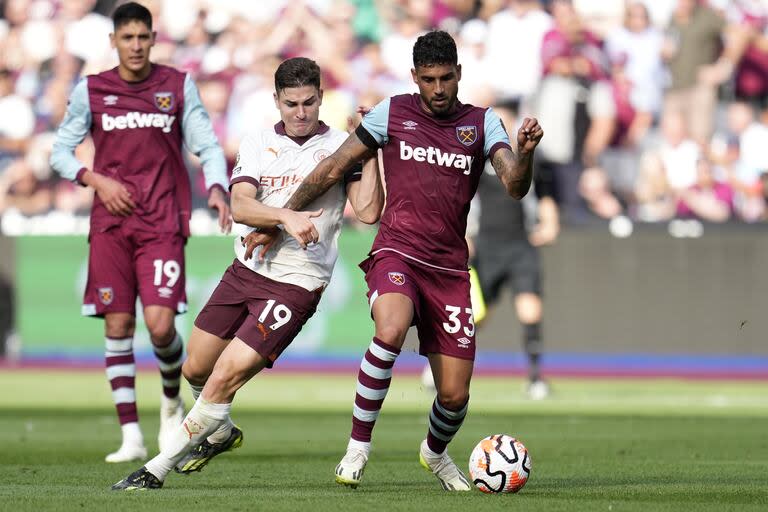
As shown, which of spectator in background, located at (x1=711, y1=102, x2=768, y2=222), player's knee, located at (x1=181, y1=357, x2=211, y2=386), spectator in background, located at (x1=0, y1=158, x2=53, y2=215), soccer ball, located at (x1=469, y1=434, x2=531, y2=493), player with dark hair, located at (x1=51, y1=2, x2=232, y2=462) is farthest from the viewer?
spectator in background, located at (x1=0, y1=158, x2=53, y2=215)

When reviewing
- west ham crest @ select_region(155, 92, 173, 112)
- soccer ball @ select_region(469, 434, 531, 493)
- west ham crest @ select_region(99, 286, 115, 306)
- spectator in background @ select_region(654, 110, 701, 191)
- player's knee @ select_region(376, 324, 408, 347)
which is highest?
west ham crest @ select_region(155, 92, 173, 112)

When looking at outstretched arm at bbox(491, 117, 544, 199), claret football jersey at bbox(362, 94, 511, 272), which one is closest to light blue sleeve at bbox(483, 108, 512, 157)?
claret football jersey at bbox(362, 94, 511, 272)

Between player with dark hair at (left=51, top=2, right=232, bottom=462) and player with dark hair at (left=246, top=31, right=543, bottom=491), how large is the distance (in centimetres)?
200

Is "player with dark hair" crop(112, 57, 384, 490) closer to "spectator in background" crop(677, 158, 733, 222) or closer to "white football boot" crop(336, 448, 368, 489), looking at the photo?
"white football boot" crop(336, 448, 368, 489)

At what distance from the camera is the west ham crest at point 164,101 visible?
9688 mm

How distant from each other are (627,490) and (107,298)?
3.75 metres

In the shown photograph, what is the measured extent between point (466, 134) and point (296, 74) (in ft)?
3.04

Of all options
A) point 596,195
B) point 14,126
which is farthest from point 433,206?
point 14,126

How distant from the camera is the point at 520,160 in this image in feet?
23.8

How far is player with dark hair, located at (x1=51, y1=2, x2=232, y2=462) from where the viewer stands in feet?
31.4

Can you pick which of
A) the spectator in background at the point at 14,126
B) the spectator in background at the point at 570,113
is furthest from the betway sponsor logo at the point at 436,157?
the spectator in background at the point at 14,126

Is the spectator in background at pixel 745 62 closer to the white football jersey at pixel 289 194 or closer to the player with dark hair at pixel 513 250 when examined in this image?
the player with dark hair at pixel 513 250

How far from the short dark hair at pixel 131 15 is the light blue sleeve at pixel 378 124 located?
2288 mm

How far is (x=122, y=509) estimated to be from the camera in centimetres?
659
